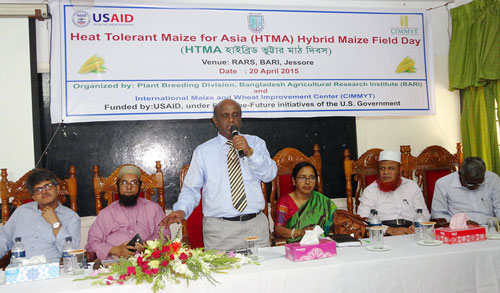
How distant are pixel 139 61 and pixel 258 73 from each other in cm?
111

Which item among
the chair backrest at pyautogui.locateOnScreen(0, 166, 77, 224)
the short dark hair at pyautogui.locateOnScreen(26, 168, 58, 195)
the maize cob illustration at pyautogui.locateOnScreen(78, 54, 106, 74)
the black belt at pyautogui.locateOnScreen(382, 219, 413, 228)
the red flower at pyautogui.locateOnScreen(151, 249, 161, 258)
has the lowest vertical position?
the black belt at pyautogui.locateOnScreen(382, 219, 413, 228)

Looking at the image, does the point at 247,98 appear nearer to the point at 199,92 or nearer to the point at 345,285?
the point at 199,92

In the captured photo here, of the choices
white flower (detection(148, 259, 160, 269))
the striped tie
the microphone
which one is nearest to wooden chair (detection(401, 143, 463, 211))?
the striped tie

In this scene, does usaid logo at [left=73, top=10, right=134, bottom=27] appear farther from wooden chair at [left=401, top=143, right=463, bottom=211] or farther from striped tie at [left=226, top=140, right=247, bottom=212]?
wooden chair at [left=401, top=143, right=463, bottom=211]

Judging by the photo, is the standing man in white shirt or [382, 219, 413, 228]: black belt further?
[382, 219, 413, 228]: black belt

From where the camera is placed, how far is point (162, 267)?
1787mm

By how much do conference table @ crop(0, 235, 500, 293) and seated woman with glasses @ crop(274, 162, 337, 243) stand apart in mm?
999

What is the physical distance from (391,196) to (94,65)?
2890mm

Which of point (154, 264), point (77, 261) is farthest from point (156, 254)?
point (77, 261)

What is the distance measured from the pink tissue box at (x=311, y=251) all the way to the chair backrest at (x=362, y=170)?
2026 mm

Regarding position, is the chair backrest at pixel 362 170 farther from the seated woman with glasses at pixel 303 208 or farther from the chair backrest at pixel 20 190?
the chair backrest at pixel 20 190

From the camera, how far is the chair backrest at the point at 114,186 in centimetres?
348

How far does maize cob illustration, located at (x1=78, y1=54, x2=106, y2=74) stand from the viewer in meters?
3.58

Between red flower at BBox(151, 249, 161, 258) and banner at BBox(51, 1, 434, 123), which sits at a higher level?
banner at BBox(51, 1, 434, 123)
